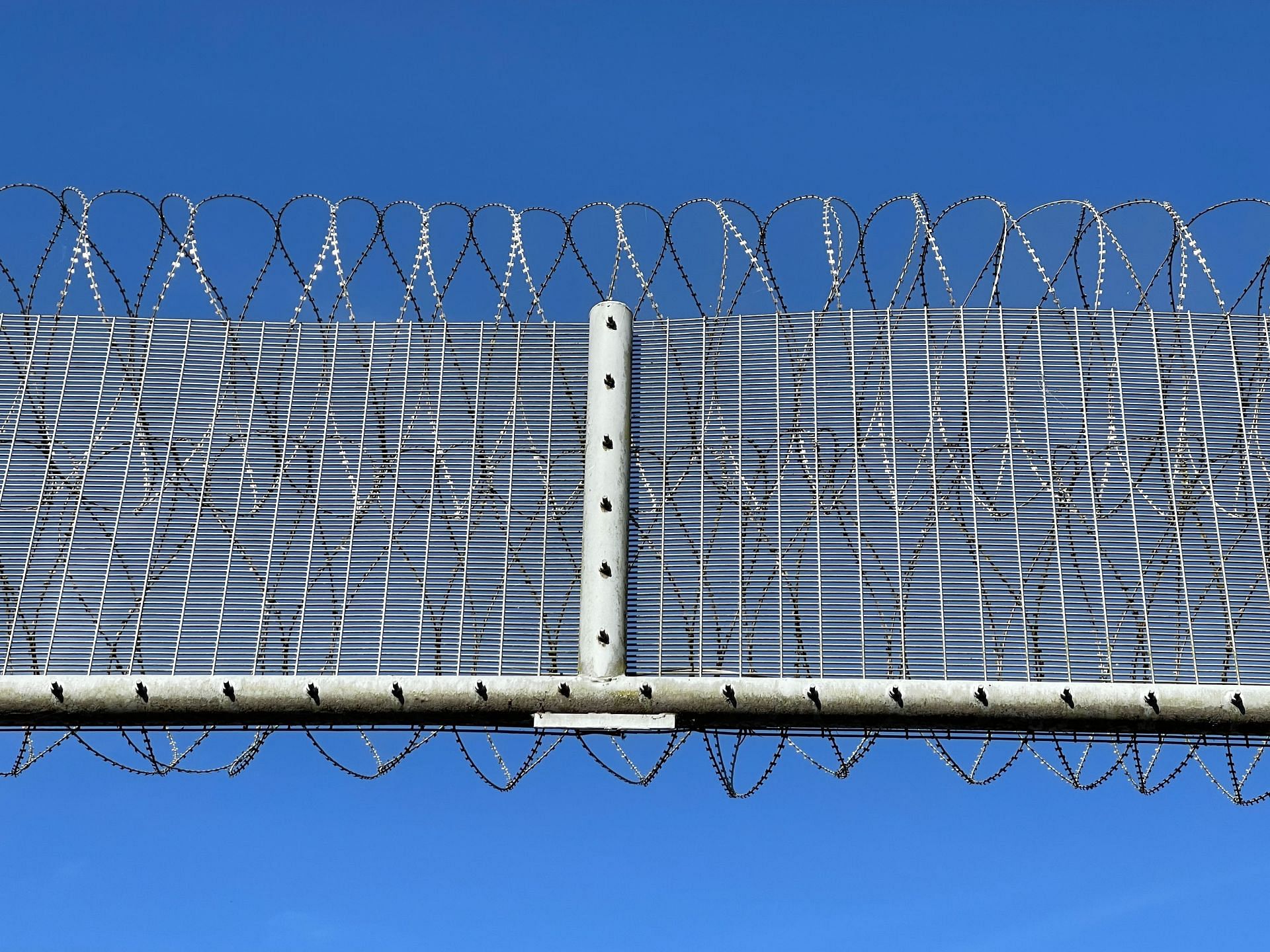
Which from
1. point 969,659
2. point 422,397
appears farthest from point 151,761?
point 969,659

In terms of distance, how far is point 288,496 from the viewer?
1141cm

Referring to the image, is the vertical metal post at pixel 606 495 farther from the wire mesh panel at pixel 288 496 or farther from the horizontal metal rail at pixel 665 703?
the horizontal metal rail at pixel 665 703

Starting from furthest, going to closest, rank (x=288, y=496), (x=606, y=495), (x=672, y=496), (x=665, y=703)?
(x=288, y=496)
(x=672, y=496)
(x=606, y=495)
(x=665, y=703)

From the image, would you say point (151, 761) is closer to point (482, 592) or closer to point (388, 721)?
point (388, 721)

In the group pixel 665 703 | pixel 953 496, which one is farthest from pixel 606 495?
pixel 953 496

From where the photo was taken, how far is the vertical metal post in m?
10.5

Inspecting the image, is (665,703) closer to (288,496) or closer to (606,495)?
(606,495)

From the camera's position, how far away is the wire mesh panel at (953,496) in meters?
10.5

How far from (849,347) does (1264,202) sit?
3.21 meters

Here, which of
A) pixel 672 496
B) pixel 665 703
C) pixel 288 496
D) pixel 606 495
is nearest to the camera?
pixel 665 703

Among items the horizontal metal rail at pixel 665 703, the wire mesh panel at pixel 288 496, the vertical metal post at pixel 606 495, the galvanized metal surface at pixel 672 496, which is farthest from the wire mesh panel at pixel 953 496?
the wire mesh panel at pixel 288 496

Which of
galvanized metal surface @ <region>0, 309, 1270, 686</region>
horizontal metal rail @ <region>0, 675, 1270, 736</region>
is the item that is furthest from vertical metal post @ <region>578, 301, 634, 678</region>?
horizontal metal rail @ <region>0, 675, 1270, 736</region>

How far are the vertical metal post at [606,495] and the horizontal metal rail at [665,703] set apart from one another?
436 millimetres

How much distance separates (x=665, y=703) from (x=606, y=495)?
1788 millimetres
